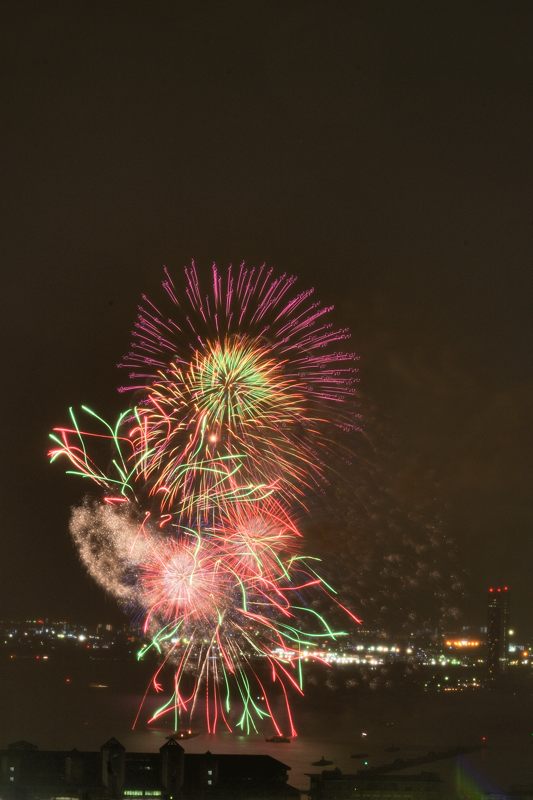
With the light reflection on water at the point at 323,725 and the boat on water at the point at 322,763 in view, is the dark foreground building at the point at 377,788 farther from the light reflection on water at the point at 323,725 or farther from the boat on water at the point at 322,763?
A: the boat on water at the point at 322,763

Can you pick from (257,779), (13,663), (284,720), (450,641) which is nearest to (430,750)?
(284,720)

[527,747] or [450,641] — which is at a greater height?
[450,641]

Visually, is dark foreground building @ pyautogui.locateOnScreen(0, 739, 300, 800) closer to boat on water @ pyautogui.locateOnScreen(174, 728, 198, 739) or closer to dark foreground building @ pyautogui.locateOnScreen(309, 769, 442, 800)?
dark foreground building @ pyautogui.locateOnScreen(309, 769, 442, 800)

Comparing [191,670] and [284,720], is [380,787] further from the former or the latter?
[191,670]

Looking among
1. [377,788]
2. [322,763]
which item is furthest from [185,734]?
[377,788]

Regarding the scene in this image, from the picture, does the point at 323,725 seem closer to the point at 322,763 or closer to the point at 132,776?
the point at 322,763
